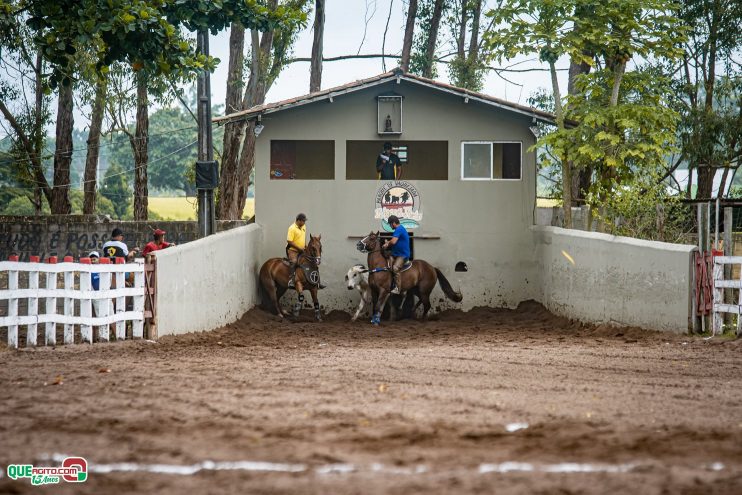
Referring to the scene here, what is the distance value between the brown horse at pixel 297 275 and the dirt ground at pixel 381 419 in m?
8.25

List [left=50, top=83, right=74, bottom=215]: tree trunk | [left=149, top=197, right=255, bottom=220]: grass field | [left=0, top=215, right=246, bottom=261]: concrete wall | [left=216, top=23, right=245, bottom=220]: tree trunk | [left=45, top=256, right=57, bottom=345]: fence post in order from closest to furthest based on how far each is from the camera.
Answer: [left=45, top=256, right=57, bottom=345]: fence post < [left=0, top=215, right=246, bottom=261]: concrete wall < [left=216, top=23, right=245, bottom=220]: tree trunk < [left=50, top=83, right=74, bottom=215]: tree trunk < [left=149, top=197, right=255, bottom=220]: grass field

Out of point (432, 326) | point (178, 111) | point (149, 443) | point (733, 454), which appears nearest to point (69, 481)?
point (149, 443)

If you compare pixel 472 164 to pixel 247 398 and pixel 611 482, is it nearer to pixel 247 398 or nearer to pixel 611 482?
pixel 247 398

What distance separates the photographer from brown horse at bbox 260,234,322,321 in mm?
22797

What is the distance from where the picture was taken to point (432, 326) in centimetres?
2169

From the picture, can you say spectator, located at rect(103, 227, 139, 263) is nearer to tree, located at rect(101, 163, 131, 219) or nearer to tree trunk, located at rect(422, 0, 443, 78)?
tree trunk, located at rect(422, 0, 443, 78)

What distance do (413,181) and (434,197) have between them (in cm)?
63

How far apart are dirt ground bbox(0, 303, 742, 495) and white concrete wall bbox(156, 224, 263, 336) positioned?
5.64 ft

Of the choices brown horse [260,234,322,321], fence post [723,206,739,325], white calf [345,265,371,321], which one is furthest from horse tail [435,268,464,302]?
fence post [723,206,739,325]

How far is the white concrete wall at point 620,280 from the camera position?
16.0 m

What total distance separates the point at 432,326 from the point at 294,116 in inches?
267

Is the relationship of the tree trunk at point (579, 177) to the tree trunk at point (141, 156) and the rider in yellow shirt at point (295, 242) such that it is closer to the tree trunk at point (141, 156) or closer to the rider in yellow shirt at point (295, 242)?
the rider in yellow shirt at point (295, 242)

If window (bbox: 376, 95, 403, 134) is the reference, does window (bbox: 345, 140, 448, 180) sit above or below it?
below

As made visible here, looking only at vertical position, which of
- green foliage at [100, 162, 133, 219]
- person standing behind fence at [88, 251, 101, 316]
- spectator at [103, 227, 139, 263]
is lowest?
person standing behind fence at [88, 251, 101, 316]
